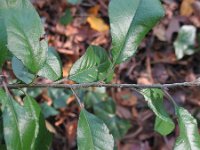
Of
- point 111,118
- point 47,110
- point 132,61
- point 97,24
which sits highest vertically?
point 97,24

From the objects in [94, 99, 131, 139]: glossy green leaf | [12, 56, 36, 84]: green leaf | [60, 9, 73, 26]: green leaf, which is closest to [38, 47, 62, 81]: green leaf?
[12, 56, 36, 84]: green leaf

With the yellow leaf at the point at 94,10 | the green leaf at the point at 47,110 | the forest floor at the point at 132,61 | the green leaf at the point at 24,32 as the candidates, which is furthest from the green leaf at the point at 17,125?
the yellow leaf at the point at 94,10

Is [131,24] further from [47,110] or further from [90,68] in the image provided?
[47,110]

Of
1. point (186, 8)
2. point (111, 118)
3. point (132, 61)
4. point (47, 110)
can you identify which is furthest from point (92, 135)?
point (186, 8)

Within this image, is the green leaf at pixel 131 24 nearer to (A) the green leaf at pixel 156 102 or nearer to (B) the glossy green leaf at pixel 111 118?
(A) the green leaf at pixel 156 102

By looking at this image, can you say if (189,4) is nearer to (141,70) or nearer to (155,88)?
(141,70)
